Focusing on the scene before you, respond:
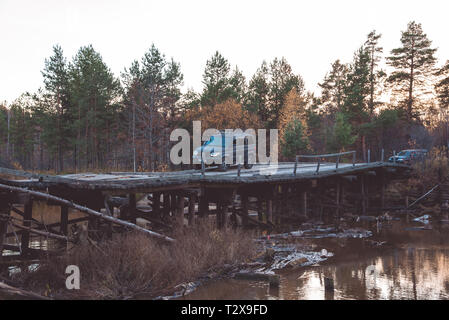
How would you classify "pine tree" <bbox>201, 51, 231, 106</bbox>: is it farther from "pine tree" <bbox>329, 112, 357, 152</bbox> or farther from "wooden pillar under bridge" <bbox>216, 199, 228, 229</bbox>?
"wooden pillar under bridge" <bbox>216, 199, 228, 229</bbox>

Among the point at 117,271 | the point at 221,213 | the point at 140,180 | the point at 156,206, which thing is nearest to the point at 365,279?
the point at 117,271

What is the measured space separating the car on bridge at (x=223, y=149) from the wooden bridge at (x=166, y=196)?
1090mm

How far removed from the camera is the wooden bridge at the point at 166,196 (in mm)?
11109

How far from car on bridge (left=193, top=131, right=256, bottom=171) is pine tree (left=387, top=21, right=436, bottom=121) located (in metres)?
37.6

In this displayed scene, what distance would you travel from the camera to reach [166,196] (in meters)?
16.8

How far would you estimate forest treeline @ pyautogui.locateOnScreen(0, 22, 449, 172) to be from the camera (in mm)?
43906

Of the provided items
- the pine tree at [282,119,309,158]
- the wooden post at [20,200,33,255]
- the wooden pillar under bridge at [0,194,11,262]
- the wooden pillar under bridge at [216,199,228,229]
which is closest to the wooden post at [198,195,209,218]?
the wooden pillar under bridge at [216,199,228,229]

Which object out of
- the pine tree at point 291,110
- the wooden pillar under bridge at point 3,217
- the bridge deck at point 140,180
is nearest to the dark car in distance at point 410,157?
the bridge deck at point 140,180

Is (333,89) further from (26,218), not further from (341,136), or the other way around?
(26,218)

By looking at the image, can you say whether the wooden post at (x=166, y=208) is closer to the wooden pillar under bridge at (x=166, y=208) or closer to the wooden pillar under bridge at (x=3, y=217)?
the wooden pillar under bridge at (x=166, y=208)

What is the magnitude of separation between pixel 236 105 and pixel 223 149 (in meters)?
24.1

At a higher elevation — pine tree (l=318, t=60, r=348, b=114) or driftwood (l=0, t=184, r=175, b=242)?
pine tree (l=318, t=60, r=348, b=114)

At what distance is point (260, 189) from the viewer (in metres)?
20.1
